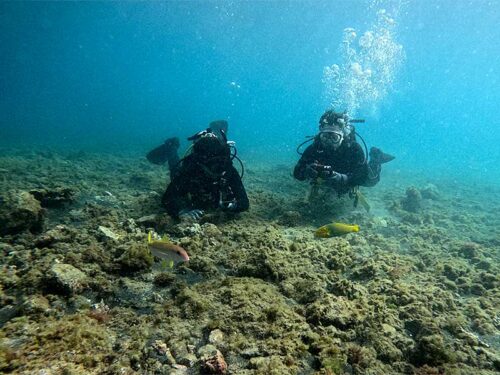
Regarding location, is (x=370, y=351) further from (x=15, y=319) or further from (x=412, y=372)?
(x=15, y=319)

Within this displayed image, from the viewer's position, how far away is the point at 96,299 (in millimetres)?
3707

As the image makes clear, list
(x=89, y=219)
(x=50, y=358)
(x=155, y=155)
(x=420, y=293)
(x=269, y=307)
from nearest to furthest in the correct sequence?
(x=50, y=358) → (x=269, y=307) → (x=420, y=293) → (x=89, y=219) → (x=155, y=155)

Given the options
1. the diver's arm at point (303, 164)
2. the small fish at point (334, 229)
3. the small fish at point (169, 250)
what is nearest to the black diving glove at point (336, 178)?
the diver's arm at point (303, 164)

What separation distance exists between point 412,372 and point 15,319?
395 cm

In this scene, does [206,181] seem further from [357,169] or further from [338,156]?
[357,169]

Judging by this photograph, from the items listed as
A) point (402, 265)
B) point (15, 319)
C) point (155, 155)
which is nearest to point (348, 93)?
point (155, 155)

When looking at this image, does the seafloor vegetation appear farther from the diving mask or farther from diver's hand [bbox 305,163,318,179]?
the diving mask

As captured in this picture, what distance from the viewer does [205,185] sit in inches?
291

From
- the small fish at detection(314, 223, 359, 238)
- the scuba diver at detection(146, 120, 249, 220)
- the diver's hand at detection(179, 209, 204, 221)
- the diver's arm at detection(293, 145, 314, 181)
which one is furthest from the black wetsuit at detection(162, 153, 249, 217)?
the small fish at detection(314, 223, 359, 238)

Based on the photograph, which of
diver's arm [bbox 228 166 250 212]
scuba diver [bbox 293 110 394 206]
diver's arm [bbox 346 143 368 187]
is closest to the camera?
diver's arm [bbox 228 166 250 212]

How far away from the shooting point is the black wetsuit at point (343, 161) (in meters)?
8.79

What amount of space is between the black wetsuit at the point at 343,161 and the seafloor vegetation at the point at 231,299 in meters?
2.10

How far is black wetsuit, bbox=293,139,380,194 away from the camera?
28.8 ft

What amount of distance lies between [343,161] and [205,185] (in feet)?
14.3
